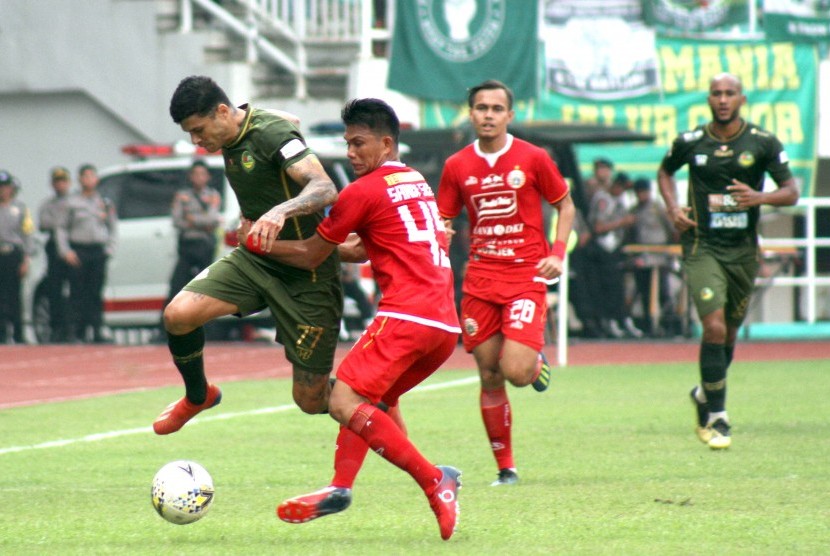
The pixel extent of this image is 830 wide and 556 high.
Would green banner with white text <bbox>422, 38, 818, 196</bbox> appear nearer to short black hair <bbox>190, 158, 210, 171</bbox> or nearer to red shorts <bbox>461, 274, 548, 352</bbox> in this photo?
short black hair <bbox>190, 158, 210, 171</bbox>

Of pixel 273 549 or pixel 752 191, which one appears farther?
pixel 752 191

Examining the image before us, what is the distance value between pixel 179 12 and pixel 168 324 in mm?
17750

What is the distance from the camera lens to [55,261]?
2078 centimetres

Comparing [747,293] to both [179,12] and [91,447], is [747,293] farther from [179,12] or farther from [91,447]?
[179,12]

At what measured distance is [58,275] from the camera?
20.9 m

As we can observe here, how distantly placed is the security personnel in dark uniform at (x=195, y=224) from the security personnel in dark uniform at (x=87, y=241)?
136 cm

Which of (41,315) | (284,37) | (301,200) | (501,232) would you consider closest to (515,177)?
(501,232)

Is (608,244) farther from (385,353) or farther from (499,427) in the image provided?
(385,353)

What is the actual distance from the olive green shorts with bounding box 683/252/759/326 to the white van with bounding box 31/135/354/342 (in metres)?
9.87

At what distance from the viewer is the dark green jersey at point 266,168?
7914 mm

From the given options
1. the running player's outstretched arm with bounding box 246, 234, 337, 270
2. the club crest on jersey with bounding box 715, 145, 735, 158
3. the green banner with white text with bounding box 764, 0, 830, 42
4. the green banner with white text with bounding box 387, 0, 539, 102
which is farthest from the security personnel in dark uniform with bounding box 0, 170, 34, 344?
the running player's outstretched arm with bounding box 246, 234, 337, 270

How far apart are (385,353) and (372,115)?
1.04 metres

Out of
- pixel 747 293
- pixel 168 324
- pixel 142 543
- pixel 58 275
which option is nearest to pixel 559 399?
pixel 747 293

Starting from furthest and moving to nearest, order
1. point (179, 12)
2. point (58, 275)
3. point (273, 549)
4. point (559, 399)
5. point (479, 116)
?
point (179, 12) < point (58, 275) < point (559, 399) < point (479, 116) < point (273, 549)
